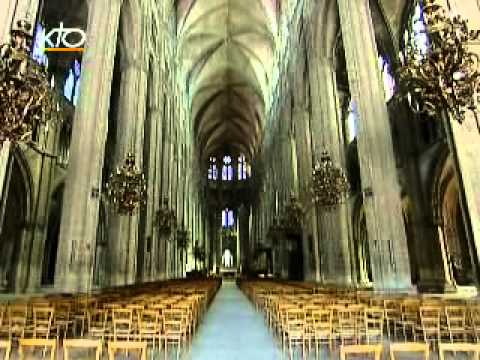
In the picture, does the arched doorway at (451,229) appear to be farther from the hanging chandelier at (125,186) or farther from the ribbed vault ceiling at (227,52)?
the ribbed vault ceiling at (227,52)

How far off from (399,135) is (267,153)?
2060 centimetres

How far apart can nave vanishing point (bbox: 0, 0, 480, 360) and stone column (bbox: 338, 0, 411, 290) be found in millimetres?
58

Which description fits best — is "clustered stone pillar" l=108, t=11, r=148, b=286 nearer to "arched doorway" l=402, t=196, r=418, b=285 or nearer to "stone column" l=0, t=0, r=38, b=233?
"stone column" l=0, t=0, r=38, b=233

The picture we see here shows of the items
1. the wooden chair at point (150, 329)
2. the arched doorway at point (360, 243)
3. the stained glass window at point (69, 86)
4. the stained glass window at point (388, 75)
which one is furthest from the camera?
the arched doorway at point (360, 243)

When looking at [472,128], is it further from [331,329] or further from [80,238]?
[80,238]

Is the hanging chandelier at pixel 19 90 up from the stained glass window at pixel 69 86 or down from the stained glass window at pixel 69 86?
down

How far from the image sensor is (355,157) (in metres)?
23.3

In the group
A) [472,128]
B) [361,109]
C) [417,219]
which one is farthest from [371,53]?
[417,219]

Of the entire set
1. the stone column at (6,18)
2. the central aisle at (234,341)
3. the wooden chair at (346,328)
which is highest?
the stone column at (6,18)

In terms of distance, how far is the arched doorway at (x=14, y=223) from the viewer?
57.7 feet

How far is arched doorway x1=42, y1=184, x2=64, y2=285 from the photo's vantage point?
2077cm

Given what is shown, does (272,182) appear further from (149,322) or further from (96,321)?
(149,322)

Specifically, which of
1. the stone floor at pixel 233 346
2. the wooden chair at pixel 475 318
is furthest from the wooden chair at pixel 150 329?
the wooden chair at pixel 475 318

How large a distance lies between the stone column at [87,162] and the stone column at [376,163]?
8.80 metres
